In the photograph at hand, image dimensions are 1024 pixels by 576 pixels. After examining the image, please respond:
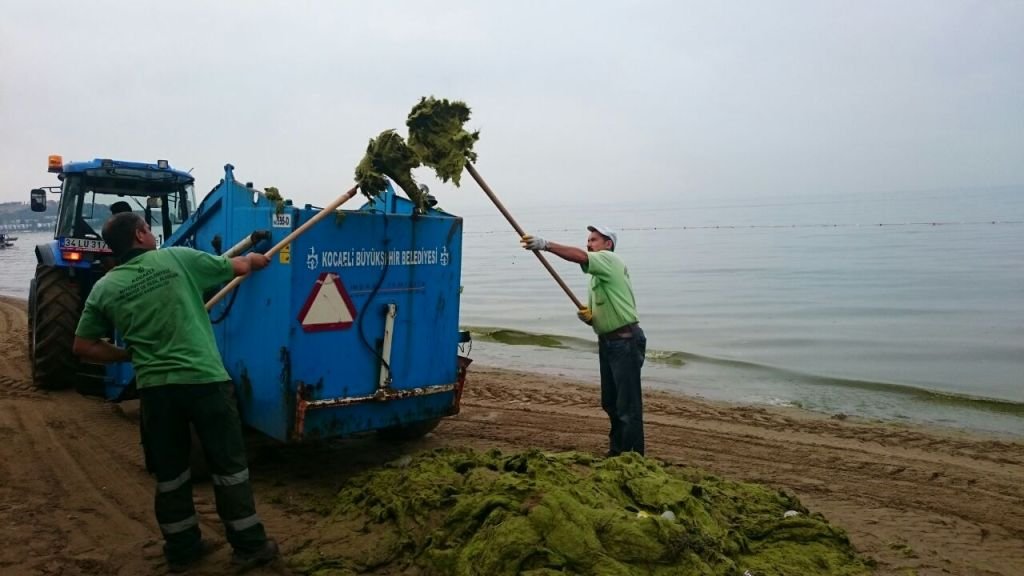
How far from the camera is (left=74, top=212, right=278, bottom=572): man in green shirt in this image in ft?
11.4

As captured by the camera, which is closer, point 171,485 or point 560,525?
point 560,525

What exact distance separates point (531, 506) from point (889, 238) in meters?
40.3

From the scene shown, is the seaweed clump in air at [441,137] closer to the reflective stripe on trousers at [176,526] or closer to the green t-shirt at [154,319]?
the green t-shirt at [154,319]

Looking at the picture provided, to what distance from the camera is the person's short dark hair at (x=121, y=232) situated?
3.60 m

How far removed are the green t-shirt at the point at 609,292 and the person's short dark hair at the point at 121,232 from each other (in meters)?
2.86

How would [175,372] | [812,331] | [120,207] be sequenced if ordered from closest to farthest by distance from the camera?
[175,372]
[120,207]
[812,331]

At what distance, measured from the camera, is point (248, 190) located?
461cm

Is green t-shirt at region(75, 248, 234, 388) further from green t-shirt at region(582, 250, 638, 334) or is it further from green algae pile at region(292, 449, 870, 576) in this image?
green t-shirt at region(582, 250, 638, 334)

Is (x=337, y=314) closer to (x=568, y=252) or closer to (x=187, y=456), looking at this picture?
(x=187, y=456)

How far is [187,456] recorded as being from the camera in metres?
3.65

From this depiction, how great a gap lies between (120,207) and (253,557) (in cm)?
535

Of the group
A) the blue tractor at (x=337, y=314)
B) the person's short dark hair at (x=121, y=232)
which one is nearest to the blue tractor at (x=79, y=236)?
the blue tractor at (x=337, y=314)

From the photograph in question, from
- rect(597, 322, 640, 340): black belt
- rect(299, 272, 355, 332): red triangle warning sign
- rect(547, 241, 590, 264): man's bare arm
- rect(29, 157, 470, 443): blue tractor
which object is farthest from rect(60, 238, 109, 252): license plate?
rect(597, 322, 640, 340): black belt

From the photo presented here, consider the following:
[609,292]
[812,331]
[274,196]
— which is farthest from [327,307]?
[812,331]
